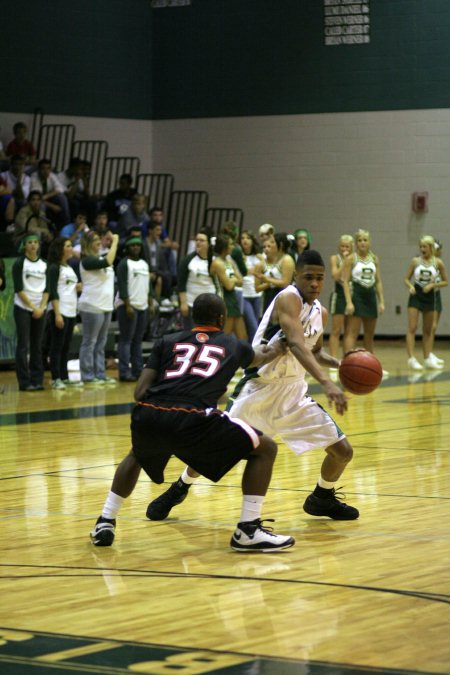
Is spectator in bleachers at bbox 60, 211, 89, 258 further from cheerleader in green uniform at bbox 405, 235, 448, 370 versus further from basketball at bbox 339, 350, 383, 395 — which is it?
basketball at bbox 339, 350, 383, 395

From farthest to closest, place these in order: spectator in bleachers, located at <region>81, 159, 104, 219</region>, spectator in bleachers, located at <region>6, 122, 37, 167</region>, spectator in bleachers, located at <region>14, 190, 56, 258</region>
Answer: spectator in bleachers, located at <region>6, 122, 37, 167</region>
spectator in bleachers, located at <region>81, 159, 104, 219</region>
spectator in bleachers, located at <region>14, 190, 56, 258</region>

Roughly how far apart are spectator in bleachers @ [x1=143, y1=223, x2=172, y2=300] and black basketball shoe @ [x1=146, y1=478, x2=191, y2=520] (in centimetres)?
1158

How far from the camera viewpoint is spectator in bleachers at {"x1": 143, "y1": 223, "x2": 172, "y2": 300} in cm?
1850

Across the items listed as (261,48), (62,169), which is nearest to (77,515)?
(62,169)

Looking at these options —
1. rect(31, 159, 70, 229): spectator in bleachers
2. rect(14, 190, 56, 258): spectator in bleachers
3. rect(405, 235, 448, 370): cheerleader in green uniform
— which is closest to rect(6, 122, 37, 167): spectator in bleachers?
rect(31, 159, 70, 229): spectator in bleachers

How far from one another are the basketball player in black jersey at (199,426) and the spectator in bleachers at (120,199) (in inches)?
543

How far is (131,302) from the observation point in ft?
49.5

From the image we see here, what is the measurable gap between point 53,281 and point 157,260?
4.76 m

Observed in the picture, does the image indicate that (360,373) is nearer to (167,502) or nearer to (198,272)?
(167,502)

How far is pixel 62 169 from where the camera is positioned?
21.4 meters

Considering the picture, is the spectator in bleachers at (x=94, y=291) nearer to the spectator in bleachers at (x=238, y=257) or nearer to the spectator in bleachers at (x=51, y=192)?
the spectator in bleachers at (x=238, y=257)

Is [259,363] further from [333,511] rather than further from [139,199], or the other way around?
[139,199]

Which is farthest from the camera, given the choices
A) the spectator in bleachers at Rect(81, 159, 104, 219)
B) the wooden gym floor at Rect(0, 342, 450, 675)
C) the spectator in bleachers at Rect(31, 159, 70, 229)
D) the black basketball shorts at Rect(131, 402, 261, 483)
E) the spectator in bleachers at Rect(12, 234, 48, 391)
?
the spectator in bleachers at Rect(81, 159, 104, 219)

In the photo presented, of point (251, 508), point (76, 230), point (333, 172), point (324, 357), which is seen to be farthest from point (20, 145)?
point (251, 508)
